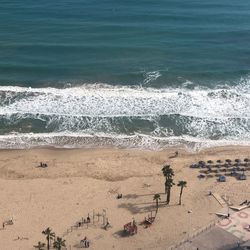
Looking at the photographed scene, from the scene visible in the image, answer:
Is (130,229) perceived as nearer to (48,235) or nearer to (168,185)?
(168,185)

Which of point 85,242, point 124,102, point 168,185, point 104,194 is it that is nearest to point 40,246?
point 85,242

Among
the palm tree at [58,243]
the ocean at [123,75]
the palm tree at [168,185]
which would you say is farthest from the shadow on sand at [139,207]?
the ocean at [123,75]

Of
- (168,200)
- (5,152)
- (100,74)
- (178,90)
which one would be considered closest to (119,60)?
(100,74)

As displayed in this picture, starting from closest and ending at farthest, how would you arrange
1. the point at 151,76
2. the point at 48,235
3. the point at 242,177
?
the point at 48,235 → the point at 242,177 → the point at 151,76

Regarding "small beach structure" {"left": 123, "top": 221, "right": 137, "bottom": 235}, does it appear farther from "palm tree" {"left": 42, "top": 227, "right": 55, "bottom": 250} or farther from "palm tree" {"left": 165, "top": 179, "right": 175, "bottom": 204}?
"palm tree" {"left": 42, "top": 227, "right": 55, "bottom": 250}

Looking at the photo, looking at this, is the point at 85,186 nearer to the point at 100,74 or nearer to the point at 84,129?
the point at 84,129
